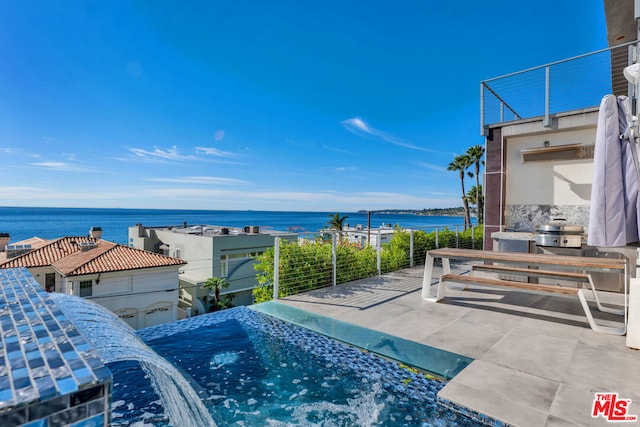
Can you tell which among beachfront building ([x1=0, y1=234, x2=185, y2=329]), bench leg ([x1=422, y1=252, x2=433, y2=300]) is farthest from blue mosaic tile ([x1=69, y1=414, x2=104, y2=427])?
beachfront building ([x1=0, y1=234, x2=185, y2=329])

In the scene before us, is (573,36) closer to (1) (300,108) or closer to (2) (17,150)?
(1) (300,108)

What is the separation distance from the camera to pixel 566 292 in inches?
142

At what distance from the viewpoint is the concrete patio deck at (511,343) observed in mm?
2119

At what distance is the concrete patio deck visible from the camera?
2.12 metres

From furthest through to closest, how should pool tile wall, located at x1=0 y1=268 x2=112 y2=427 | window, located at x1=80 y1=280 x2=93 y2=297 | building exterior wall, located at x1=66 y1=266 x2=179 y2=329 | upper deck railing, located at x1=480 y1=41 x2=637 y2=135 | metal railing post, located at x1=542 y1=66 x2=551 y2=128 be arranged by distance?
building exterior wall, located at x1=66 y1=266 x2=179 y2=329
window, located at x1=80 y1=280 x2=93 y2=297
metal railing post, located at x1=542 y1=66 x2=551 y2=128
upper deck railing, located at x1=480 y1=41 x2=637 y2=135
pool tile wall, located at x1=0 y1=268 x2=112 y2=427

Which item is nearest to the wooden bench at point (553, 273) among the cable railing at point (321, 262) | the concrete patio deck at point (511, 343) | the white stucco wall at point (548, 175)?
the concrete patio deck at point (511, 343)

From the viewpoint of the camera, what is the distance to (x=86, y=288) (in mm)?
13430

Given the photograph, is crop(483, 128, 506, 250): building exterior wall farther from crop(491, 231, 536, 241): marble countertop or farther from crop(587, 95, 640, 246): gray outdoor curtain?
crop(587, 95, 640, 246): gray outdoor curtain

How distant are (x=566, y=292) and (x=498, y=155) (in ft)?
12.1

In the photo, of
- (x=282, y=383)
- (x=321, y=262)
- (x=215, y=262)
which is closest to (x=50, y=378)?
(x=282, y=383)

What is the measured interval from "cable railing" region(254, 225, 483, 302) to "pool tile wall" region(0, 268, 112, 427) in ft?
12.2

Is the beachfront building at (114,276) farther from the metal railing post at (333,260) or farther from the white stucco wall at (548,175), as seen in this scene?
the white stucco wall at (548,175)

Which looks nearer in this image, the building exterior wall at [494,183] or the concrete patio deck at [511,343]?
the concrete patio deck at [511,343]

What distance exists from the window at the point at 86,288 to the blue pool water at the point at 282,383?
1267cm
